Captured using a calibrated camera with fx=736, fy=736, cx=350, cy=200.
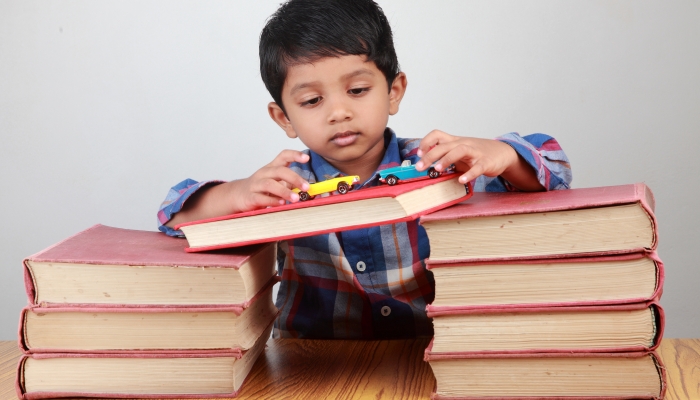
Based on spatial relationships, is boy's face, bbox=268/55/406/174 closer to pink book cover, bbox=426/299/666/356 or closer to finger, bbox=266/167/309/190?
finger, bbox=266/167/309/190

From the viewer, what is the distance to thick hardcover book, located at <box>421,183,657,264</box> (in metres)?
0.84

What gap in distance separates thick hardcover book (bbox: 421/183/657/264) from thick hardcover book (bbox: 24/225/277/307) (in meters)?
0.26

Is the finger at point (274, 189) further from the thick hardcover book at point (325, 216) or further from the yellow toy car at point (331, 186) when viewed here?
the thick hardcover book at point (325, 216)

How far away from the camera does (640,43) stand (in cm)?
222

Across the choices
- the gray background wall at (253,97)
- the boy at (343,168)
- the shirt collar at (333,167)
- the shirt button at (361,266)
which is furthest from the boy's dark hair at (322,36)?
the gray background wall at (253,97)

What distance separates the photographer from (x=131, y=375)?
39.5 inches

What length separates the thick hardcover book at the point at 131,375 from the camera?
0.99 m

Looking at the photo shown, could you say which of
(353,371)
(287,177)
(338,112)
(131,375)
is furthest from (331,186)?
(131,375)

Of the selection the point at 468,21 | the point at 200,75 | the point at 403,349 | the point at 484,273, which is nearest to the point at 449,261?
the point at 484,273

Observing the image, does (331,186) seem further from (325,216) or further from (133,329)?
(133,329)

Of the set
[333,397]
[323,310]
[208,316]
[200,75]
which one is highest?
[200,75]

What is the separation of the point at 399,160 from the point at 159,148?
121 cm

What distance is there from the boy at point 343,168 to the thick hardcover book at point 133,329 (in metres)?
0.28

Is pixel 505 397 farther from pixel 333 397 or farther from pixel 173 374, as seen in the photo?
pixel 173 374
